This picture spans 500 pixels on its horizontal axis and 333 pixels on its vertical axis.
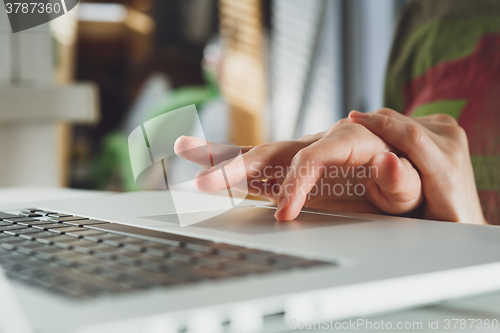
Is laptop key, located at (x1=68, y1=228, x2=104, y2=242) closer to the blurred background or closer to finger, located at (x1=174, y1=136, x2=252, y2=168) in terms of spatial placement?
finger, located at (x1=174, y1=136, x2=252, y2=168)

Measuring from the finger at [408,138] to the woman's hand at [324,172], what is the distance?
0.4 inches

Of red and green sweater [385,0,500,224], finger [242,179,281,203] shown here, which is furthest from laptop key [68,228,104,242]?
→ red and green sweater [385,0,500,224]

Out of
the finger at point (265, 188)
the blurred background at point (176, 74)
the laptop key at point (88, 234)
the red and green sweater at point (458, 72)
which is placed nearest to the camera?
the laptop key at point (88, 234)

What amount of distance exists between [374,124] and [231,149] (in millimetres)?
150

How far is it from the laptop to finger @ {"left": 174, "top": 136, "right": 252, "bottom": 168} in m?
0.13

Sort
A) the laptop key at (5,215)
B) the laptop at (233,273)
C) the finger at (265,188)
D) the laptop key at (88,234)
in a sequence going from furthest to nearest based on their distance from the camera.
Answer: the finger at (265,188), the laptop key at (5,215), the laptop key at (88,234), the laptop at (233,273)

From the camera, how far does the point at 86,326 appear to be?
0.49 feet

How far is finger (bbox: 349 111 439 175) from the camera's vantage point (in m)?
0.47

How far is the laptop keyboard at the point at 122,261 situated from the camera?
0.19m

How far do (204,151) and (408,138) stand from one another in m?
0.21

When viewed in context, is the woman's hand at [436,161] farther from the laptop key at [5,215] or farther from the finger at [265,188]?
the laptop key at [5,215]

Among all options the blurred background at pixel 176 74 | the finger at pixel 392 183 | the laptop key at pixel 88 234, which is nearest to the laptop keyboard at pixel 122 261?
the laptop key at pixel 88 234

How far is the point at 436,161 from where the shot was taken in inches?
18.9

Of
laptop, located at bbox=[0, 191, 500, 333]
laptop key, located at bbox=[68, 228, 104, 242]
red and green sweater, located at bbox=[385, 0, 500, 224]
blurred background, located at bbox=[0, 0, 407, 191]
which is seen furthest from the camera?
blurred background, located at bbox=[0, 0, 407, 191]
